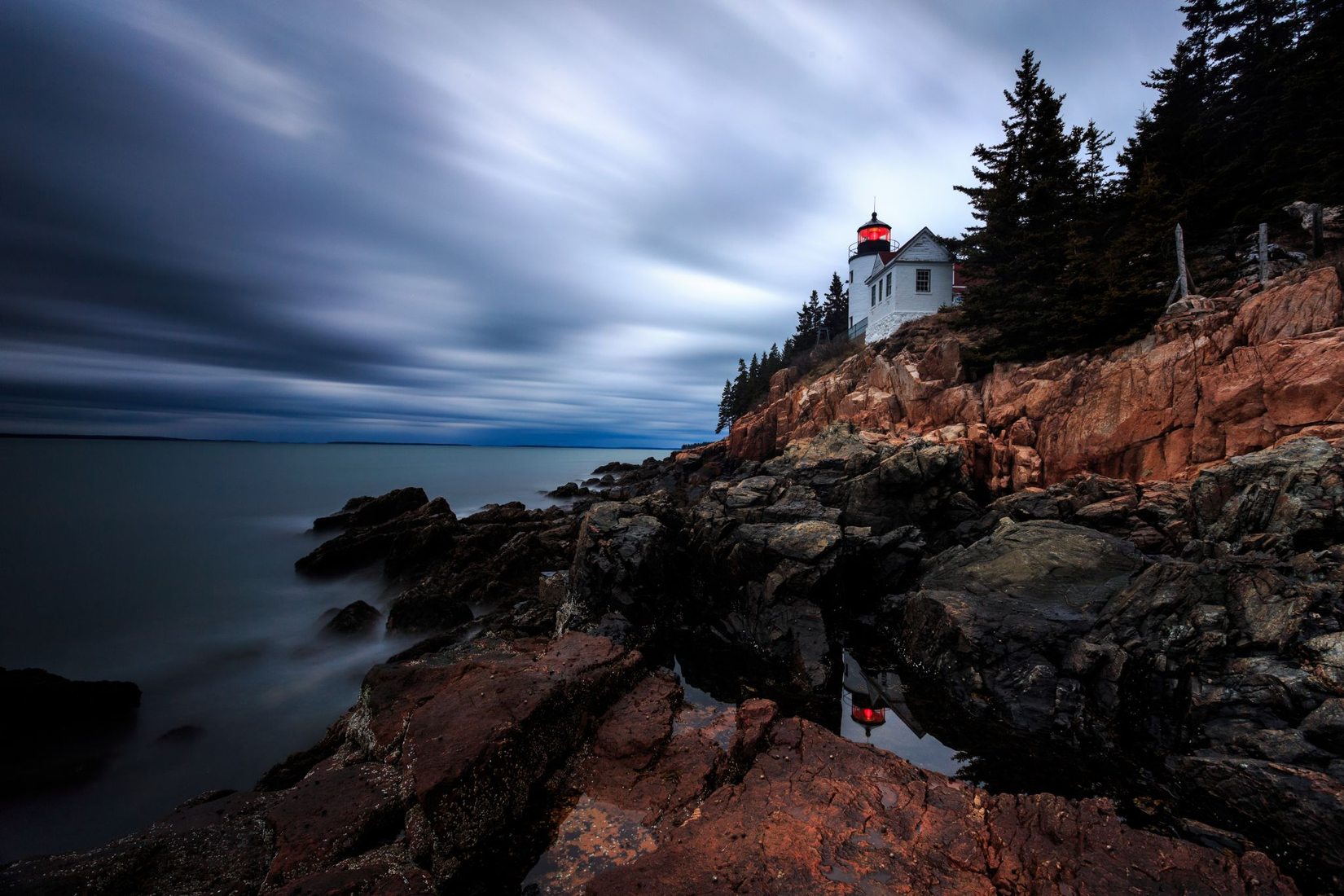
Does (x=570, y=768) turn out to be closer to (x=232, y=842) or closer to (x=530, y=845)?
(x=530, y=845)

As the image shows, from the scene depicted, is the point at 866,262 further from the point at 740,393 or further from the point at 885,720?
the point at 885,720

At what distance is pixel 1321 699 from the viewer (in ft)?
23.9

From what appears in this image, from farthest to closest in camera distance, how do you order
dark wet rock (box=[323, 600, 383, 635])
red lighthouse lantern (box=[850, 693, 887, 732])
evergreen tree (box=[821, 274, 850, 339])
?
1. evergreen tree (box=[821, 274, 850, 339])
2. dark wet rock (box=[323, 600, 383, 635])
3. red lighthouse lantern (box=[850, 693, 887, 732])

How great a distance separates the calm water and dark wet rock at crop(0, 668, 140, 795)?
1.38 ft

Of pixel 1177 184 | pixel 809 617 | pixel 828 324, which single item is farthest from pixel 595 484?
pixel 1177 184

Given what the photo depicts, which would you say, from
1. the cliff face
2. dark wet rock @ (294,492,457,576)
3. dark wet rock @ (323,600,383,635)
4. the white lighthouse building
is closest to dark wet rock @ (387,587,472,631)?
dark wet rock @ (323,600,383,635)

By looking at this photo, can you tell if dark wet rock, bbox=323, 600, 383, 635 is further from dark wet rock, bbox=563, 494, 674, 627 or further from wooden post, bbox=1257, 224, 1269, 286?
wooden post, bbox=1257, 224, 1269, 286

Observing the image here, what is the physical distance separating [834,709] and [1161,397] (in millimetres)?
19143

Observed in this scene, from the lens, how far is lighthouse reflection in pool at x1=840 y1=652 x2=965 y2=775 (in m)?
9.05

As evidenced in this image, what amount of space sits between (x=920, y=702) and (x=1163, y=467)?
1639 centimetres

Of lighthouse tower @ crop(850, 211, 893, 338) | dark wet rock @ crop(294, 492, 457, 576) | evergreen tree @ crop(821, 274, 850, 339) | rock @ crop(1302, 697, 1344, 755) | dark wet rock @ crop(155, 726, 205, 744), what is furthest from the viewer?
evergreen tree @ crop(821, 274, 850, 339)

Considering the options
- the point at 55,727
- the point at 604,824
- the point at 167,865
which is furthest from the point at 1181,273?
the point at 55,727

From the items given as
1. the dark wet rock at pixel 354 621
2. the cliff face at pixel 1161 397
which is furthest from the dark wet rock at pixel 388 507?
the cliff face at pixel 1161 397

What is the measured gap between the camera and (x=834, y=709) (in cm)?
1077
